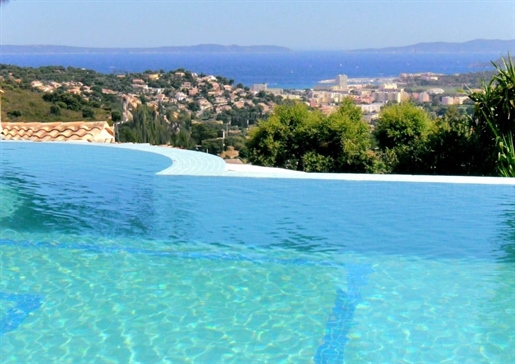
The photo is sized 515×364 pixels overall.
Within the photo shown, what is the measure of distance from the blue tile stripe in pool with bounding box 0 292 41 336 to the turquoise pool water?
2 cm

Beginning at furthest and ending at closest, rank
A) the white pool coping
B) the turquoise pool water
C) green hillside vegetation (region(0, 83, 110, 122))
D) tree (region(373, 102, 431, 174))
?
1. green hillside vegetation (region(0, 83, 110, 122))
2. tree (region(373, 102, 431, 174))
3. the white pool coping
4. the turquoise pool water

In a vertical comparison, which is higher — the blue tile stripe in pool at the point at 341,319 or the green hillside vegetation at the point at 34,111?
the blue tile stripe in pool at the point at 341,319

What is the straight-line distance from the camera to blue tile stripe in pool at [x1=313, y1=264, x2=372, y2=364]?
3578mm

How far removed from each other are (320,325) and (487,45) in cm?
16954

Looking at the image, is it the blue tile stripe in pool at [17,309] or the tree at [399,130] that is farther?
the tree at [399,130]

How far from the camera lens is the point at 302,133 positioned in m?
11.5

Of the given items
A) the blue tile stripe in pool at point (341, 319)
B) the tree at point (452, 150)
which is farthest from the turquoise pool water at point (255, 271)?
the tree at point (452, 150)

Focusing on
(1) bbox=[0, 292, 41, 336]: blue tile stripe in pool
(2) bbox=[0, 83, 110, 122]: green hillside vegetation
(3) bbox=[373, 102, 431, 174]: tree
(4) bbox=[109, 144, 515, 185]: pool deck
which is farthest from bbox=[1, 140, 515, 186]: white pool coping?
(2) bbox=[0, 83, 110, 122]: green hillside vegetation

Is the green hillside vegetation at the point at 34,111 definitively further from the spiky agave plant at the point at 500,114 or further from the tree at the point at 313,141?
the spiky agave plant at the point at 500,114

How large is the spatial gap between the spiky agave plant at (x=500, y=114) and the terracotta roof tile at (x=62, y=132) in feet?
22.5

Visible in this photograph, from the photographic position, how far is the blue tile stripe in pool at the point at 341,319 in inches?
141

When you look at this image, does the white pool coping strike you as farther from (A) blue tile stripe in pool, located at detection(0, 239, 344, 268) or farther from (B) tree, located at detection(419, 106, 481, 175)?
(A) blue tile stripe in pool, located at detection(0, 239, 344, 268)

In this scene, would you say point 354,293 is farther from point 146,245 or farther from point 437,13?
point 437,13

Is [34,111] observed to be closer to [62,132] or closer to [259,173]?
[62,132]
